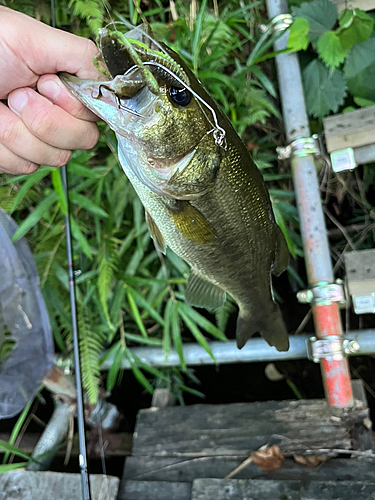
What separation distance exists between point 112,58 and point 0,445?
1.78 metres

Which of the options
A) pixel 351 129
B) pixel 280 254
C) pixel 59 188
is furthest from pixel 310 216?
pixel 59 188

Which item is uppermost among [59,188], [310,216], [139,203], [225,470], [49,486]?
[59,188]

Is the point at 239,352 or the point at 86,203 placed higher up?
the point at 86,203

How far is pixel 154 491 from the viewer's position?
5.06 feet

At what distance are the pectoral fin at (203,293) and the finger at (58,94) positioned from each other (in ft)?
2.31

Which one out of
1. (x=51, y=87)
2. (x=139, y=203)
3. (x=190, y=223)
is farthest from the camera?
(x=139, y=203)

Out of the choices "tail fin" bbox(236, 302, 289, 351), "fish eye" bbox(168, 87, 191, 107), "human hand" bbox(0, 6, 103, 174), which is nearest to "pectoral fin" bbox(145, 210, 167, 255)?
"human hand" bbox(0, 6, 103, 174)

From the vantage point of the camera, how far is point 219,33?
1.85m

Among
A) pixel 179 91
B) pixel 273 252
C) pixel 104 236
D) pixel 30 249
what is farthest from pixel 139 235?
pixel 179 91

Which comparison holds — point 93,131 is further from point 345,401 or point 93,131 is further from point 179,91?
point 345,401

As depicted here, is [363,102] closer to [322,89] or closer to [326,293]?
[322,89]

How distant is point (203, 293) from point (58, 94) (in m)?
0.82

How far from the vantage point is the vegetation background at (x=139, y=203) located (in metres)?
1.70

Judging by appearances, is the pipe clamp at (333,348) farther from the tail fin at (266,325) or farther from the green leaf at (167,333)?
the green leaf at (167,333)
